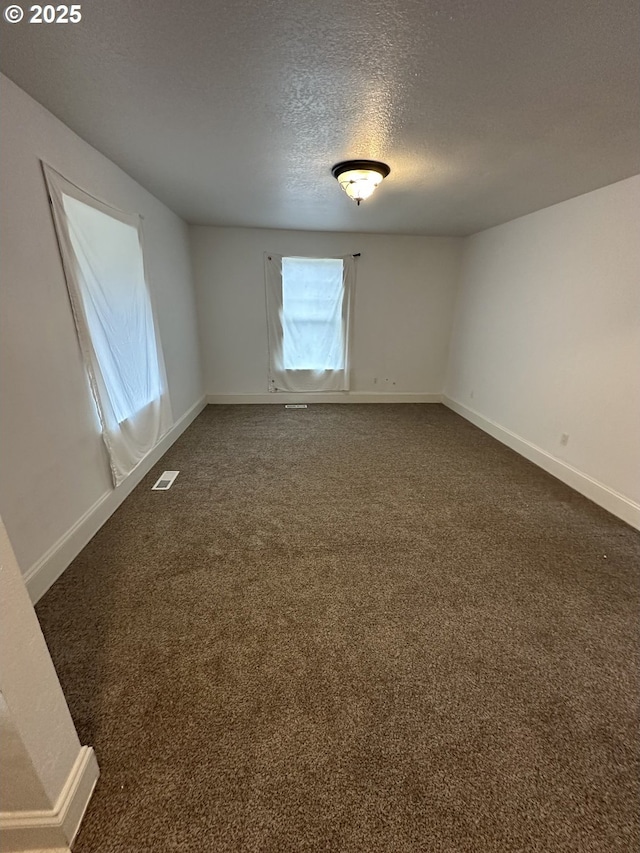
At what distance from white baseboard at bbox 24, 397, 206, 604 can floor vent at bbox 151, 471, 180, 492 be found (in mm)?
163

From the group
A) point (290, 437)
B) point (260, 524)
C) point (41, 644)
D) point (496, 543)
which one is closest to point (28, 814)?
point (41, 644)

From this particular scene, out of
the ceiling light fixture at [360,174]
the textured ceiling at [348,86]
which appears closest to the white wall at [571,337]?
the textured ceiling at [348,86]

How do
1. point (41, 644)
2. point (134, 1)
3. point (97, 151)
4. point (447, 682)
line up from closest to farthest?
point (41, 644) < point (134, 1) < point (447, 682) < point (97, 151)

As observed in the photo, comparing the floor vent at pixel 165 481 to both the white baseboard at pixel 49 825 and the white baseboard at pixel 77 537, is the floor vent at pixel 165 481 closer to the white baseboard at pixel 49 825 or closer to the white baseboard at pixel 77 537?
the white baseboard at pixel 77 537

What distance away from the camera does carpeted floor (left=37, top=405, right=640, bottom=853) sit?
103 centimetres

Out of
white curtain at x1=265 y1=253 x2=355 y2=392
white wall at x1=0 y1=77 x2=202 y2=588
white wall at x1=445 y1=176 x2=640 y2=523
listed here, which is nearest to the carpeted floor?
white wall at x1=0 y1=77 x2=202 y2=588

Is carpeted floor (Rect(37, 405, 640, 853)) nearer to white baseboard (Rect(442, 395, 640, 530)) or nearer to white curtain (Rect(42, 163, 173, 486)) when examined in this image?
white baseboard (Rect(442, 395, 640, 530))

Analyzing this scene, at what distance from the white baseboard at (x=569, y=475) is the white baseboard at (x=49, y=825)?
3.23 m

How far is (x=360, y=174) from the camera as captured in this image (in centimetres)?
226

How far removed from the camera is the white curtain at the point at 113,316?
6.52 feet

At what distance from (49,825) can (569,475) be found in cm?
355

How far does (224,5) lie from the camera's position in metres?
1.08

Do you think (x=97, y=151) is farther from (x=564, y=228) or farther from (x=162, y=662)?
(x=564, y=228)

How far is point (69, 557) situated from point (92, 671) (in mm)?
803
